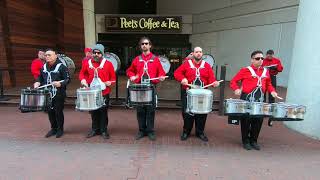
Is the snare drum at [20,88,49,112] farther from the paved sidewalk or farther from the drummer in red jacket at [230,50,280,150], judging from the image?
the drummer in red jacket at [230,50,280,150]

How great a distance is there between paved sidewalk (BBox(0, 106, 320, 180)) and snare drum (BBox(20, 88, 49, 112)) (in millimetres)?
725

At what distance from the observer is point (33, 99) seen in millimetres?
5367

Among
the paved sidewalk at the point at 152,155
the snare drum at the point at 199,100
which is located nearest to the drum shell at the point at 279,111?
the paved sidewalk at the point at 152,155

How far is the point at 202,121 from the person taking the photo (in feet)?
19.3

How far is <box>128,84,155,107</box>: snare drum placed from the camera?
17.4 feet

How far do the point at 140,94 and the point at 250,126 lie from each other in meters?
2.05

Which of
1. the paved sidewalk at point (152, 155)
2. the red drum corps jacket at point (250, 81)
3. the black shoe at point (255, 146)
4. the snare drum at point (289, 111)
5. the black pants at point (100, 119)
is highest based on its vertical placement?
the red drum corps jacket at point (250, 81)

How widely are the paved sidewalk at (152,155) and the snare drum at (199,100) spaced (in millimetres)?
783

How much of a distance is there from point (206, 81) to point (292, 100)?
234 cm

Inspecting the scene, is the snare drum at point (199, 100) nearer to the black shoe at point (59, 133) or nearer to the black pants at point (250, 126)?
the black pants at point (250, 126)

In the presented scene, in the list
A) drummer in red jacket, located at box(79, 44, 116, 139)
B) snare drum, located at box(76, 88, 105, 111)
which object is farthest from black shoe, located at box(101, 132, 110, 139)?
snare drum, located at box(76, 88, 105, 111)

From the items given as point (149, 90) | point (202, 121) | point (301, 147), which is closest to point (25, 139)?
point (149, 90)

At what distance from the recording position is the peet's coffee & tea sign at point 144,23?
19141 millimetres

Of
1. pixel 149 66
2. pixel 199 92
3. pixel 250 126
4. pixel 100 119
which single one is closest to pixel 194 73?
pixel 199 92
